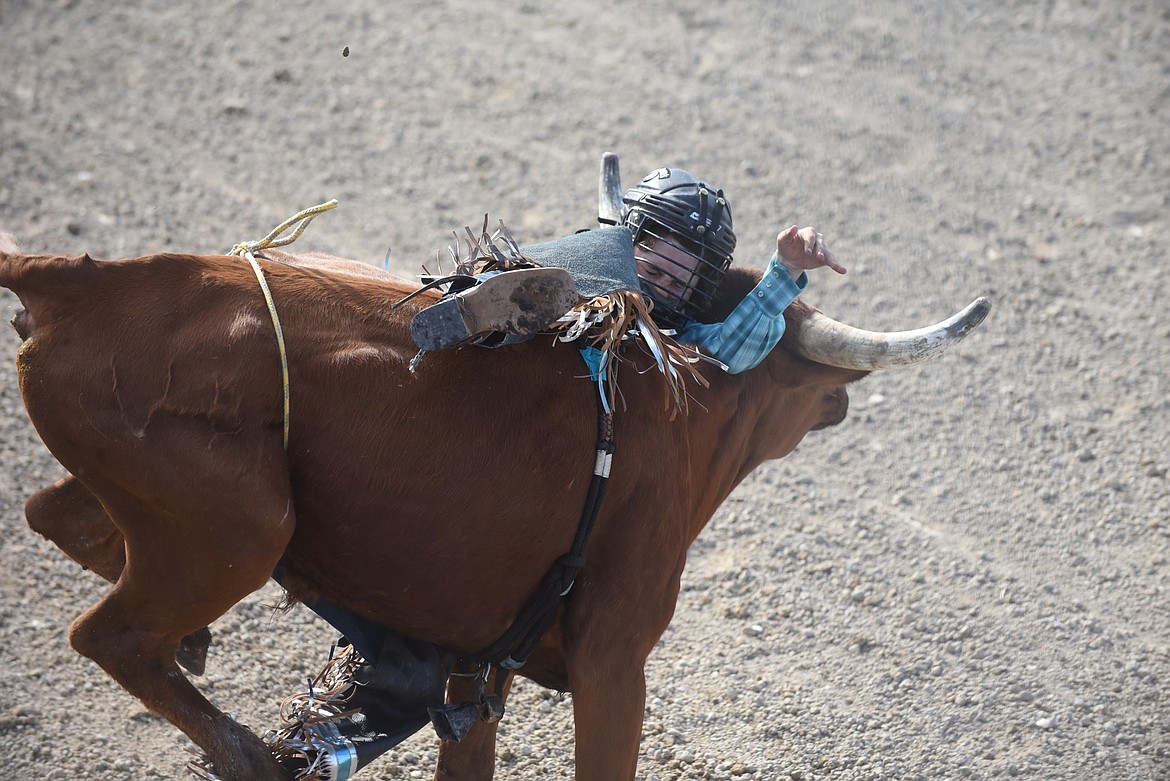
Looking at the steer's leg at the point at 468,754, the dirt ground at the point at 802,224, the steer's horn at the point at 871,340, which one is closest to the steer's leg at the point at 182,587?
the steer's leg at the point at 468,754

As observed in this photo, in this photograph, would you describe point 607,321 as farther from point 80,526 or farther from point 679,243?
point 80,526

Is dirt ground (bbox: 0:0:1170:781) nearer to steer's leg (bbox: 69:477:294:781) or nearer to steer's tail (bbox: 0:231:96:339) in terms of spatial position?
steer's leg (bbox: 69:477:294:781)

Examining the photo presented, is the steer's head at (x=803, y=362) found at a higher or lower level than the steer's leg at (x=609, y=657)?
higher

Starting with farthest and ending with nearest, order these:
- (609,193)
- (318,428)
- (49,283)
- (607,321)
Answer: (609,193) → (607,321) → (318,428) → (49,283)

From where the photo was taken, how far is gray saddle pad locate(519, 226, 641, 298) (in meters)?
3.51

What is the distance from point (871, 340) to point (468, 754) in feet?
6.74

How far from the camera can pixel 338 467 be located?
3230 millimetres

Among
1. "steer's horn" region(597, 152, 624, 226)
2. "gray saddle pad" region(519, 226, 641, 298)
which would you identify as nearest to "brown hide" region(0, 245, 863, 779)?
"gray saddle pad" region(519, 226, 641, 298)

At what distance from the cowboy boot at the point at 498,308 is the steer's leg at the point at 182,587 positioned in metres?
0.61

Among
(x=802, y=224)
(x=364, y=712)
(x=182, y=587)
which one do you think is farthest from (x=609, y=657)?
(x=802, y=224)

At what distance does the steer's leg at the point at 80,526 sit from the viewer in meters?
3.71

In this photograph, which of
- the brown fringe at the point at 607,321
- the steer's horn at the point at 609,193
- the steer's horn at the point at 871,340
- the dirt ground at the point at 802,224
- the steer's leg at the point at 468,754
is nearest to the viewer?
the brown fringe at the point at 607,321

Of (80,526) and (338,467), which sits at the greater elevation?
(338,467)

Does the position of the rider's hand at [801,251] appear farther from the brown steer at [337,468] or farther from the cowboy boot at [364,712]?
the cowboy boot at [364,712]
